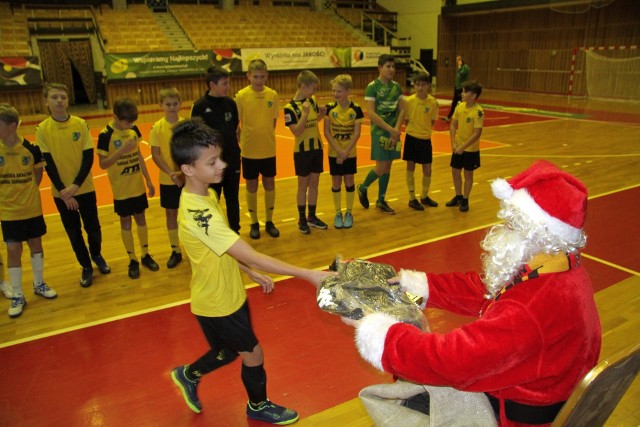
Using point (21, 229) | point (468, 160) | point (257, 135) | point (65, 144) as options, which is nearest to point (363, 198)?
point (468, 160)

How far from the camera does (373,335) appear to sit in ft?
5.61

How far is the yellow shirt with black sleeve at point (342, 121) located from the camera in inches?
241

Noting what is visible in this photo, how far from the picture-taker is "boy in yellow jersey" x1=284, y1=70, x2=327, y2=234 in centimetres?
573

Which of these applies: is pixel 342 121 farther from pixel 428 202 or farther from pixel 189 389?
pixel 189 389

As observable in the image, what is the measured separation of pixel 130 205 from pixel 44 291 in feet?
3.72

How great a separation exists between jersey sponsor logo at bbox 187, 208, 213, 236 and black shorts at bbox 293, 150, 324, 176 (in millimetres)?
3578

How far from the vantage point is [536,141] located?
37.1 ft

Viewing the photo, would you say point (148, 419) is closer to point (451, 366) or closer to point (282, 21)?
point (451, 366)

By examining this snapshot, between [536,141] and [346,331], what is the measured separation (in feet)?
30.8

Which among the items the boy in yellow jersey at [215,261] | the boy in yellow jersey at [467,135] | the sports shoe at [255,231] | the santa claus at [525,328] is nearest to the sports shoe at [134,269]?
the sports shoe at [255,231]

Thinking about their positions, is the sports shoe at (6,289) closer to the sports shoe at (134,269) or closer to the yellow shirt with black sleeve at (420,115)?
the sports shoe at (134,269)

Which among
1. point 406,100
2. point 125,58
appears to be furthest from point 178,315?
point 125,58

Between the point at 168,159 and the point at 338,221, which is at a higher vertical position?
the point at 168,159

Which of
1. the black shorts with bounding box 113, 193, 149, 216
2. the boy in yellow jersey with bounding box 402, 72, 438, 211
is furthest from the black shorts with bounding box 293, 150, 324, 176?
the black shorts with bounding box 113, 193, 149, 216
